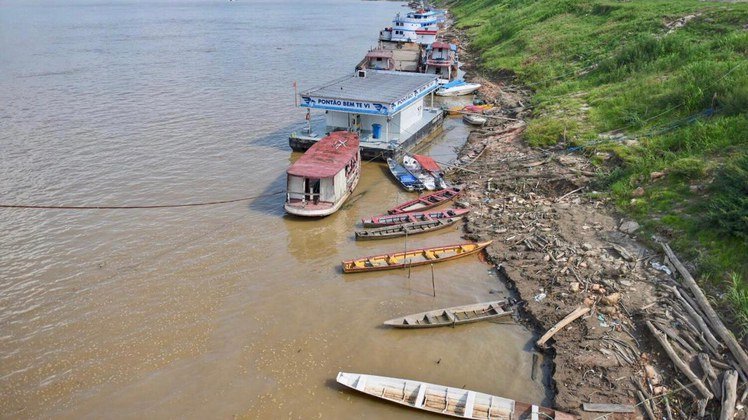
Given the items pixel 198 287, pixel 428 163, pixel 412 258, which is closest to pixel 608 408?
pixel 412 258

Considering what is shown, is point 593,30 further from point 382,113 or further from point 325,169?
point 325,169

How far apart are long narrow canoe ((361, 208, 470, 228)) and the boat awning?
24.9 feet

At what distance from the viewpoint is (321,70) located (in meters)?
56.2

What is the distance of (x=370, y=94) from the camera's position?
30047mm

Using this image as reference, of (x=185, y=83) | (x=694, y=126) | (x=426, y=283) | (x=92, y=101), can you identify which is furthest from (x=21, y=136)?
(x=694, y=126)

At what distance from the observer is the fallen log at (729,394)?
1126cm

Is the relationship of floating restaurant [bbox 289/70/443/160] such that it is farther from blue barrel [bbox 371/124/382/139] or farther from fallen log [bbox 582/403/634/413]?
fallen log [bbox 582/403/634/413]

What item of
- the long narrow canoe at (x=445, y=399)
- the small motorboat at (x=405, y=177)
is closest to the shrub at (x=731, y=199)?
the long narrow canoe at (x=445, y=399)

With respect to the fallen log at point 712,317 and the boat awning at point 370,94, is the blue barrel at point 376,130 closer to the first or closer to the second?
the boat awning at point 370,94

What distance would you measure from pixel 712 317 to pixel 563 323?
3814 mm

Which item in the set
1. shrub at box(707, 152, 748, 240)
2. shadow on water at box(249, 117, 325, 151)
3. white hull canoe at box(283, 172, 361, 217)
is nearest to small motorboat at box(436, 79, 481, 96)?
shadow on water at box(249, 117, 325, 151)

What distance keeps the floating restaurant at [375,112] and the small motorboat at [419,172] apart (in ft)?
3.60

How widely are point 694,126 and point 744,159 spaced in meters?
6.00

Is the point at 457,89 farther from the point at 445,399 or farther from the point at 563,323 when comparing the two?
the point at 445,399
